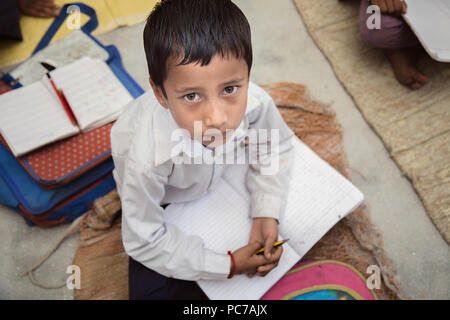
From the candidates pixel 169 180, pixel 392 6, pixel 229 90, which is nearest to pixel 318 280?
pixel 169 180

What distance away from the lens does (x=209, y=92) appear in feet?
1.86

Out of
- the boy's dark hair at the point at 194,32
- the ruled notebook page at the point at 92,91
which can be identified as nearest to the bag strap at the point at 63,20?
the ruled notebook page at the point at 92,91

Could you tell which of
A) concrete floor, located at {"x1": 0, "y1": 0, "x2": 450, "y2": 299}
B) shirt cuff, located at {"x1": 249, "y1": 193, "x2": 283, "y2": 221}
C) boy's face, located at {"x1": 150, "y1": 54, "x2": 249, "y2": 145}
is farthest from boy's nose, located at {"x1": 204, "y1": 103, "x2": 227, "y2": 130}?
concrete floor, located at {"x1": 0, "y1": 0, "x2": 450, "y2": 299}

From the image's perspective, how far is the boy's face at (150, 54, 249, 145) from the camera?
1.82 ft

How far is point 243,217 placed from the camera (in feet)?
2.97

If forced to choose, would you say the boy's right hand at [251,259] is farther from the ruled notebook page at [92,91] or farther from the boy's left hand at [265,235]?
the ruled notebook page at [92,91]

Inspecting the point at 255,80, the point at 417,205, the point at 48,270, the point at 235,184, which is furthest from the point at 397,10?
the point at 48,270

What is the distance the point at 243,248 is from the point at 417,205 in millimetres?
672

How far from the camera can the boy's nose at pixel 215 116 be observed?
0.57 metres

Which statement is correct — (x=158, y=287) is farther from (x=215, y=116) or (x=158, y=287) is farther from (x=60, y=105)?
(x=60, y=105)

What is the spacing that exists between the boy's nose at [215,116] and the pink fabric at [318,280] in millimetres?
518

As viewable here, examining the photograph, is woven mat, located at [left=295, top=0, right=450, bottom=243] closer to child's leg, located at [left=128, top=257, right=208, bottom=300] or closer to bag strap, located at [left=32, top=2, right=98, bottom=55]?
child's leg, located at [left=128, top=257, right=208, bottom=300]

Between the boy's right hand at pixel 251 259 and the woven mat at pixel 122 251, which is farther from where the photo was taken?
the woven mat at pixel 122 251
